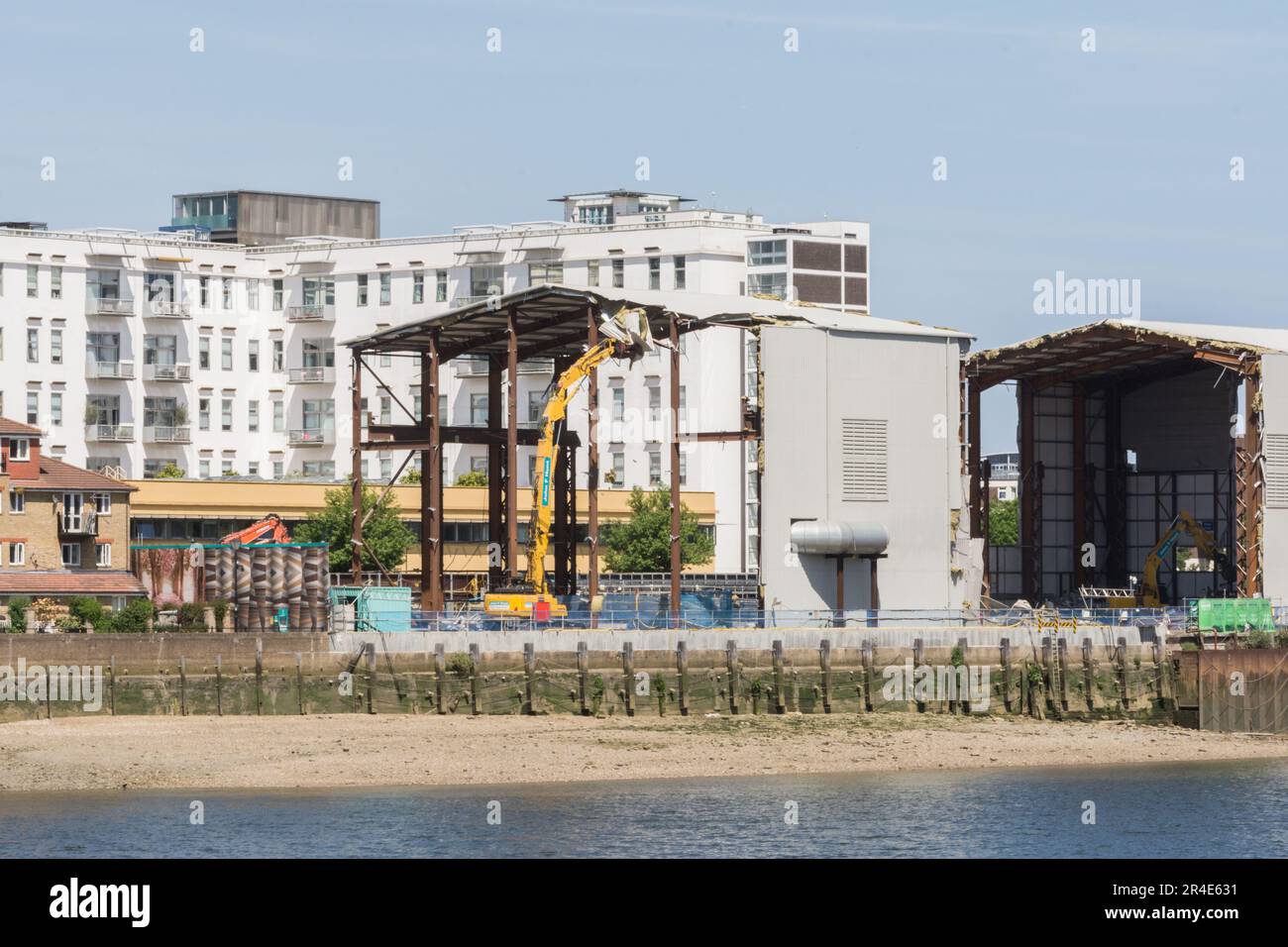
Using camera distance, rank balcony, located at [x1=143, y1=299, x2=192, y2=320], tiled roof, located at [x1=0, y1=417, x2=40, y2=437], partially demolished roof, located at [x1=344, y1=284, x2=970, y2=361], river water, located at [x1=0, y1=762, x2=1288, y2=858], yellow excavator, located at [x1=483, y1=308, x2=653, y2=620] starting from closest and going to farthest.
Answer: river water, located at [x1=0, y1=762, x2=1288, y2=858], yellow excavator, located at [x1=483, y1=308, x2=653, y2=620], partially demolished roof, located at [x1=344, y1=284, x2=970, y2=361], tiled roof, located at [x1=0, y1=417, x2=40, y2=437], balcony, located at [x1=143, y1=299, x2=192, y2=320]

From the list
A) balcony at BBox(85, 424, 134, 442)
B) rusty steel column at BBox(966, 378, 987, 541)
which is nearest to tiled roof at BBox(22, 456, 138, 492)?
rusty steel column at BBox(966, 378, 987, 541)

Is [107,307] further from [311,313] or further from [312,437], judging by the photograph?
[312,437]

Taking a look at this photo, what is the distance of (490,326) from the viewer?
9150cm

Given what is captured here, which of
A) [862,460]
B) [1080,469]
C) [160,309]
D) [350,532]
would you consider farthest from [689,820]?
[160,309]

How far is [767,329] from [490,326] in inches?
548

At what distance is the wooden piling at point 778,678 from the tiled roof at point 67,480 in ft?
89.6

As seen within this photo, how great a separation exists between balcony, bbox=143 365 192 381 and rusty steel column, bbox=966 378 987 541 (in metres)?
63.4

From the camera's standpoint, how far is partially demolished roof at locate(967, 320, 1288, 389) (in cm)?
8775

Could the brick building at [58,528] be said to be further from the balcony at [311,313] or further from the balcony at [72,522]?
the balcony at [311,313]

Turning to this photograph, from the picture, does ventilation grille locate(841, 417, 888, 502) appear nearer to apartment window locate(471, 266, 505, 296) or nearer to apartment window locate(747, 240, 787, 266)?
apartment window locate(471, 266, 505, 296)

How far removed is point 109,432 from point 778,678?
3002 inches

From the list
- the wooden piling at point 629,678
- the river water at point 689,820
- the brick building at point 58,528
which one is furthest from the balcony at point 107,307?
the river water at point 689,820
